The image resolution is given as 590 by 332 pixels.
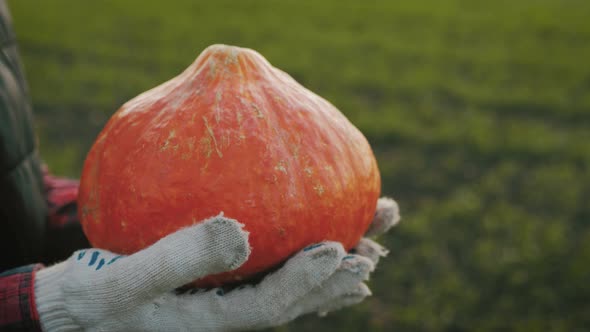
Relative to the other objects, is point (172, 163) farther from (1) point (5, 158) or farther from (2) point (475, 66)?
(2) point (475, 66)

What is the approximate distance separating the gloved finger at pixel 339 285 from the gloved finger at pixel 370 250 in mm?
181

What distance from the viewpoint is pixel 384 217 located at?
2244 mm

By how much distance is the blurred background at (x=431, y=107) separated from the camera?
4469 millimetres

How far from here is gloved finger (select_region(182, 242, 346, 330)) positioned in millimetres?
1720

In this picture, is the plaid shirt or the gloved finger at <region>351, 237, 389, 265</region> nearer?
the plaid shirt

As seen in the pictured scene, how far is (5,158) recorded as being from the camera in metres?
2.02

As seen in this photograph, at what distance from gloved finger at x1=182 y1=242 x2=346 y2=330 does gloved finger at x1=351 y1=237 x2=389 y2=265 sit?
343mm

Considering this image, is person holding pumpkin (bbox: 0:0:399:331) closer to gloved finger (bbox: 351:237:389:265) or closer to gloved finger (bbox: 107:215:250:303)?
gloved finger (bbox: 107:215:250:303)

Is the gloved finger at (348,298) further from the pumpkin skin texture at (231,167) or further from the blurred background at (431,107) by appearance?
the blurred background at (431,107)

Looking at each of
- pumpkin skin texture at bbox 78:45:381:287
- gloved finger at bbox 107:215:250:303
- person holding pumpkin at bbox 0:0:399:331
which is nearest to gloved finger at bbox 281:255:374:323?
person holding pumpkin at bbox 0:0:399:331

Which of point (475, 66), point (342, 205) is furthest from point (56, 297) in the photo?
point (475, 66)

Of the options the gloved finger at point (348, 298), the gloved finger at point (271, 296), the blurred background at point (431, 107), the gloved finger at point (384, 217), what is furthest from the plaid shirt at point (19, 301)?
the blurred background at point (431, 107)

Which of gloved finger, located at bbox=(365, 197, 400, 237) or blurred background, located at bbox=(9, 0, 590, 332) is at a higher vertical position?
gloved finger, located at bbox=(365, 197, 400, 237)

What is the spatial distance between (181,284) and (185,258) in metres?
0.09
